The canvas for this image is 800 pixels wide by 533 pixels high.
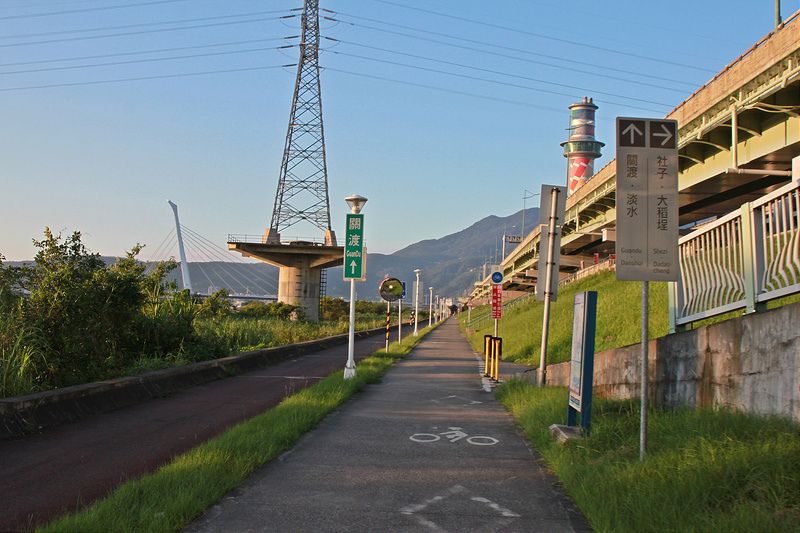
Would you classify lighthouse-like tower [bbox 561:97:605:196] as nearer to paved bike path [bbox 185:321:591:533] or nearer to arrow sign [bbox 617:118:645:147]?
paved bike path [bbox 185:321:591:533]

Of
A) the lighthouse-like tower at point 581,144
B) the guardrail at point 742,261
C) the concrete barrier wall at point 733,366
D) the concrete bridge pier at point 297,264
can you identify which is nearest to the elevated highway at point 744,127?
the guardrail at point 742,261

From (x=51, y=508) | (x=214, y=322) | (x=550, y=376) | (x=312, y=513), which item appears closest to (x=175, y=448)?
(x=51, y=508)

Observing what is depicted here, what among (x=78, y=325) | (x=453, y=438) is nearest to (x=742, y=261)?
(x=453, y=438)

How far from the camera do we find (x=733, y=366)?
6.35m

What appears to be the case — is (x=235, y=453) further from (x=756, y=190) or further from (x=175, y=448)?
(x=756, y=190)

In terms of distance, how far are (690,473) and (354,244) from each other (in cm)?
1224

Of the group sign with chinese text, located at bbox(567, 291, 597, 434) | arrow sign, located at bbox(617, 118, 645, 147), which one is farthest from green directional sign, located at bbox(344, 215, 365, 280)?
arrow sign, located at bbox(617, 118, 645, 147)

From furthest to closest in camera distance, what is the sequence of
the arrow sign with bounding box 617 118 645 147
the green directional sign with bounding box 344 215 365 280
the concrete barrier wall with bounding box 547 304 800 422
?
1. the green directional sign with bounding box 344 215 365 280
2. the arrow sign with bounding box 617 118 645 147
3. the concrete barrier wall with bounding box 547 304 800 422

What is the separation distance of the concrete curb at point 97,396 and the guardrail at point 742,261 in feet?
27.0

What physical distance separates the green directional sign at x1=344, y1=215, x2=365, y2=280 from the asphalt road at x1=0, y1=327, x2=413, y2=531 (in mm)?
4122

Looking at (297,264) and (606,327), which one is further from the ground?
(297,264)

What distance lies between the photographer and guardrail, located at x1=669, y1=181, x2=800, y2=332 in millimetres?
6359

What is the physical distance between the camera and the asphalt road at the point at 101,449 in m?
5.34

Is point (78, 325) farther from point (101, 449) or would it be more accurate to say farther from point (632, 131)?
point (632, 131)
